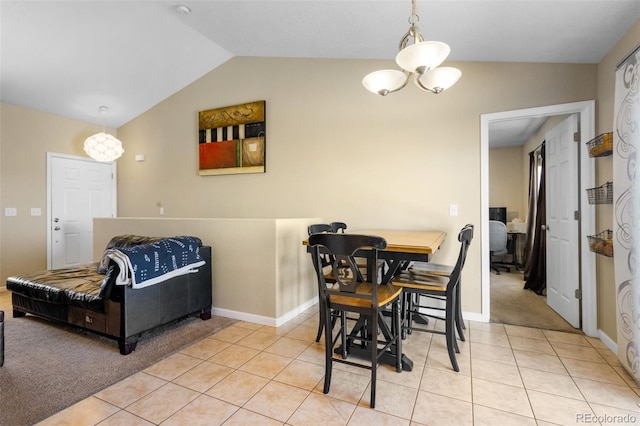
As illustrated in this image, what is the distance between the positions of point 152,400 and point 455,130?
3.29 m

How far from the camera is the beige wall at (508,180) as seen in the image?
19.7ft

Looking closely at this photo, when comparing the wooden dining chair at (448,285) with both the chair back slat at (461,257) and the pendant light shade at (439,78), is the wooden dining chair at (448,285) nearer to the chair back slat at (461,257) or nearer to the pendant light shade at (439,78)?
the chair back slat at (461,257)

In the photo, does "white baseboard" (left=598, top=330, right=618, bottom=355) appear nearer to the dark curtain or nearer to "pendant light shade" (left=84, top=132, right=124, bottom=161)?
the dark curtain

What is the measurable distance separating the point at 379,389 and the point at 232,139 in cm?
349

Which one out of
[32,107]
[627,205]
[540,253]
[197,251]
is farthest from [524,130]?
[32,107]

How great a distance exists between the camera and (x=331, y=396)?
1.77 m

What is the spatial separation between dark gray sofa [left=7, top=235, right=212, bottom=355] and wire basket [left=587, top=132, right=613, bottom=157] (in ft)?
11.5

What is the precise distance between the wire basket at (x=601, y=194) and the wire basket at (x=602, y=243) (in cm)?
24

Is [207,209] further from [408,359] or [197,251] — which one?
[408,359]

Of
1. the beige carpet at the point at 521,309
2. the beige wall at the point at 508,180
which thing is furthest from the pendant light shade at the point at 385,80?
the beige wall at the point at 508,180

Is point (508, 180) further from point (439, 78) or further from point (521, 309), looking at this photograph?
point (439, 78)

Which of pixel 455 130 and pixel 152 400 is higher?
pixel 455 130

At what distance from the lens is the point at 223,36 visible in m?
3.45

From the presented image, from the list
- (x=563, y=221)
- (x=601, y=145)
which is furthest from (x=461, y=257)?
(x=563, y=221)
